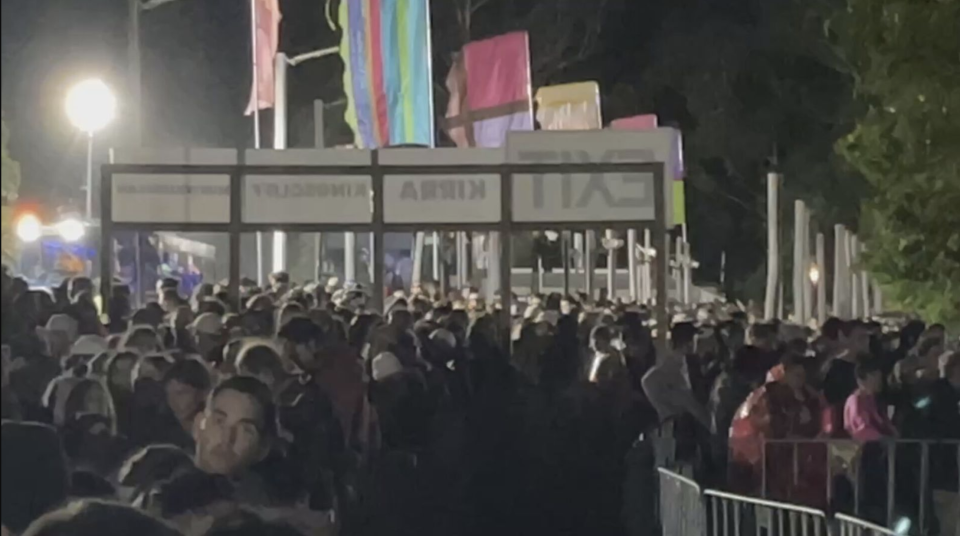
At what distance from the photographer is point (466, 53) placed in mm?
22406

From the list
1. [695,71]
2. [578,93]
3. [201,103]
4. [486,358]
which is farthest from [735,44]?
[486,358]

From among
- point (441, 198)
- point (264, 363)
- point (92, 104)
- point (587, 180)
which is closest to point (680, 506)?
point (264, 363)

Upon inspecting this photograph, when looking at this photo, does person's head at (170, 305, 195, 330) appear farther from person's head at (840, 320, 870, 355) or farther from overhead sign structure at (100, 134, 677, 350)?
person's head at (840, 320, 870, 355)

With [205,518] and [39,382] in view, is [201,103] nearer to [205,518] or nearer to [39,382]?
[39,382]

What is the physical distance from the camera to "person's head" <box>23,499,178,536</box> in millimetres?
3801

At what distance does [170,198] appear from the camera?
45.6 ft

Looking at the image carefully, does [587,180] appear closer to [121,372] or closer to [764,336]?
[764,336]

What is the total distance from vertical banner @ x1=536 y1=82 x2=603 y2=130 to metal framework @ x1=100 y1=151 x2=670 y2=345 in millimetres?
10314

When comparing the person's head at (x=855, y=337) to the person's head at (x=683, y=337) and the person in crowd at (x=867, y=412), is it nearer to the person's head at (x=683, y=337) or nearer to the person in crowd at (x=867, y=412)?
the person's head at (x=683, y=337)

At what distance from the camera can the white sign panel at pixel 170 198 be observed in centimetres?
1388

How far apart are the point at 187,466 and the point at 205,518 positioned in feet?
1.63

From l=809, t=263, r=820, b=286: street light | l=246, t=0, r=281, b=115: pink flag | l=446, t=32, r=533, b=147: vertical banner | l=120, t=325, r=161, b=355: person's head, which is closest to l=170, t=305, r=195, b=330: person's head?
l=120, t=325, r=161, b=355: person's head

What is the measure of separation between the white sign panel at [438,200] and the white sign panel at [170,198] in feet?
4.37

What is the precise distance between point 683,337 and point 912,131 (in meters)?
5.10
